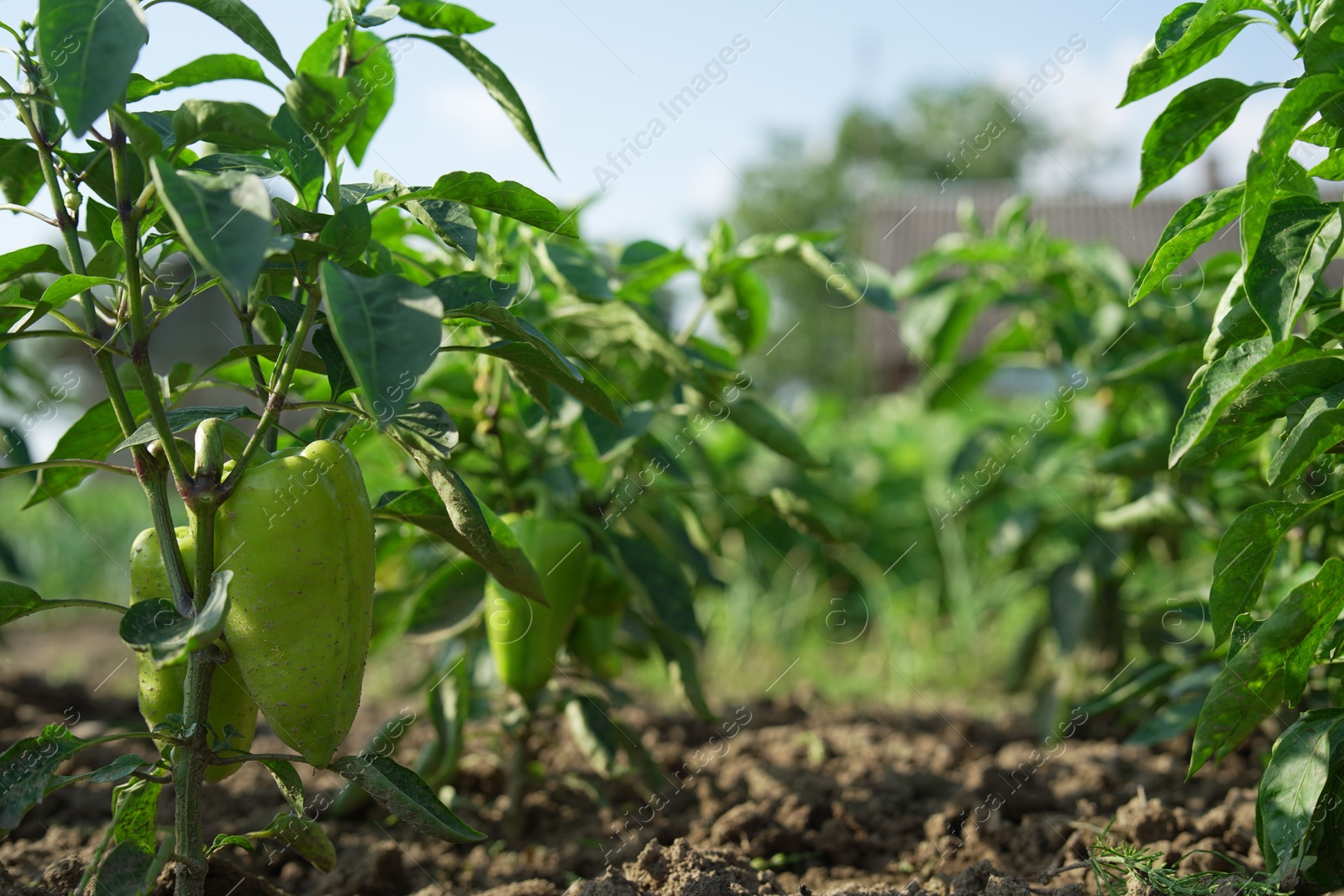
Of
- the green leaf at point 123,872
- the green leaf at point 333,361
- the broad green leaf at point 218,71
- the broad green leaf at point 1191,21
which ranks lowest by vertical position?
the green leaf at point 123,872

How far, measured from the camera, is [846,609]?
4551mm

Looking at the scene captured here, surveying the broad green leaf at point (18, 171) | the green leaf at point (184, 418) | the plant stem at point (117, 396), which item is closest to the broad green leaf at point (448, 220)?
the green leaf at point (184, 418)

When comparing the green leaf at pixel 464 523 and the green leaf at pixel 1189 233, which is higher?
the green leaf at pixel 1189 233

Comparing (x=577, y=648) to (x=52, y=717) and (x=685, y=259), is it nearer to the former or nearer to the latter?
(x=685, y=259)

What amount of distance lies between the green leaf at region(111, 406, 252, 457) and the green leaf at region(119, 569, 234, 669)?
0.17 meters

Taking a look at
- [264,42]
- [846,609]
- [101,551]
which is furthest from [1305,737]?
[101,551]

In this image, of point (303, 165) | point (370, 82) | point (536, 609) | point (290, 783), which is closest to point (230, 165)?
point (303, 165)

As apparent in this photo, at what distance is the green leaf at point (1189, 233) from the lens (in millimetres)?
1181

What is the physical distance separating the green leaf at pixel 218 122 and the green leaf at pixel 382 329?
18 cm

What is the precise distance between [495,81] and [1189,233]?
831mm

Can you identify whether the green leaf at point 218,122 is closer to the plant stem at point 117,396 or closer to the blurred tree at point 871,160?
the plant stem at point 117,396

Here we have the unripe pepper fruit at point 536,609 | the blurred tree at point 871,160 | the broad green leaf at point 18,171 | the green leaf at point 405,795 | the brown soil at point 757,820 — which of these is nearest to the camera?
the green leaf at point 405,795

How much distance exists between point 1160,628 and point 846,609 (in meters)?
2.07

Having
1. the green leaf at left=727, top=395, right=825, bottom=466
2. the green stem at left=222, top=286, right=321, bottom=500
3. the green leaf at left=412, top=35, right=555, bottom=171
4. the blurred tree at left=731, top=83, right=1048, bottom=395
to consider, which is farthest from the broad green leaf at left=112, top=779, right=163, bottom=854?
the blurred tree at left=731, top=83, right=1048, bottom=395
